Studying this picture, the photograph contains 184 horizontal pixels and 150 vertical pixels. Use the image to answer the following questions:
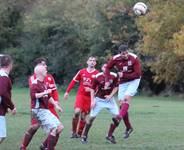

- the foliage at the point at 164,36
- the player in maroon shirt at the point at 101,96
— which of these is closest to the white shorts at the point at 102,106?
the player in maroon shirt at the point at 101,96

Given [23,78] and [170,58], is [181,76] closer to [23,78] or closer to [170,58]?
[170,58]

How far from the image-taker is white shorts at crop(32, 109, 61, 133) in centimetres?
1160

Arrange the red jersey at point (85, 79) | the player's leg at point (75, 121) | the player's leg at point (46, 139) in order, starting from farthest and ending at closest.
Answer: the red jersey at point (85, 79) → the player's leg at point (75, 121) → the player's leg at point (46, 139)

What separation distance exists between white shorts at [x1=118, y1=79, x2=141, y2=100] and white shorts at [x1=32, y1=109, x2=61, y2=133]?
3.23 metres

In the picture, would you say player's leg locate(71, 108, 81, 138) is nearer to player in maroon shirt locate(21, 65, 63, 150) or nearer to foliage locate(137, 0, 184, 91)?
player in maroon shirt locate(21, 65, 63, 150)

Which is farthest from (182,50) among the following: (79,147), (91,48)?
(79,147)

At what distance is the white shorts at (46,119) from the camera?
11602 millimetres

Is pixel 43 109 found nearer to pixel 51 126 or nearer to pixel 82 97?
pixel 51 126

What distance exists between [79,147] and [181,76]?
3293 cm

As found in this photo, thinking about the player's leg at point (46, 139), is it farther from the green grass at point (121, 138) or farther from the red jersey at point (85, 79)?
the red jersey at point (85, 79)

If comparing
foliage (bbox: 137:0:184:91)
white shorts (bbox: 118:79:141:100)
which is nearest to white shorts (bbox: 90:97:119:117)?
white shorts (bbox: 118:79:141:100)

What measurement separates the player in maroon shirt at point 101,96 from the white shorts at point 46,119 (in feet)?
8.16

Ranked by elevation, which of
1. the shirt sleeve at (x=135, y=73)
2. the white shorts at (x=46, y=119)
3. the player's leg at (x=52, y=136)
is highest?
the shirt sleeve at (x=135, y=73)

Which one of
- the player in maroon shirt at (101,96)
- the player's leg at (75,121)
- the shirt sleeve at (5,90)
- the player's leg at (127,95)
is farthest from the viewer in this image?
the player's leg at (75,121)
